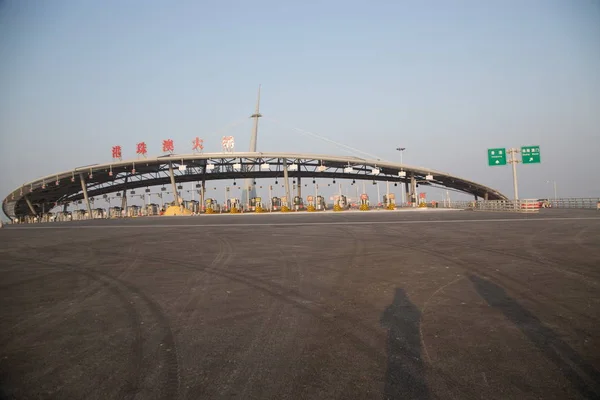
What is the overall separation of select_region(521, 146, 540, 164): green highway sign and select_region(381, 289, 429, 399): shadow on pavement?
44534mm

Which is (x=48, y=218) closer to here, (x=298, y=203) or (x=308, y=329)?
(x=298, y=203)

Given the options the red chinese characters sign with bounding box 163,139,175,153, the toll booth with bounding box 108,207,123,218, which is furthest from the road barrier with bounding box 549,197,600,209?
Result: the toll booth with bounding box 108,207,123,218

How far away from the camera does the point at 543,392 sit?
320 centimetres

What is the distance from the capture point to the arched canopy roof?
56.8 m

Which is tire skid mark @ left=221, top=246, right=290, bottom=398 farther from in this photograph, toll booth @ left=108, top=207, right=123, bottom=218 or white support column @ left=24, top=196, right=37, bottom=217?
white support column @ left=24, top=196, right=37, bottom=217

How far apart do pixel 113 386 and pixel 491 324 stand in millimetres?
4634

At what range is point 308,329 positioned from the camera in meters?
4.84

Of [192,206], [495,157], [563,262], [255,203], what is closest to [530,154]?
[495,157]

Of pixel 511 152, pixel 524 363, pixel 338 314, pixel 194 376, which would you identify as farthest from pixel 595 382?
pixel 511 152

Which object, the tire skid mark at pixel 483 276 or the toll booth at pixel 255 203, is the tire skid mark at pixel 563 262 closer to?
the tire skid mark at pixel 483 276

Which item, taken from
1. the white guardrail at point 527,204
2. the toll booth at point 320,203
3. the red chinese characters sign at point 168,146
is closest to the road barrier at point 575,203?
the white guardrail at point 527,204

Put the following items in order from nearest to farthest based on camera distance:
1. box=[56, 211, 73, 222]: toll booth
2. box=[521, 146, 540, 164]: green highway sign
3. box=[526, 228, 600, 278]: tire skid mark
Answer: box=[526, 228, 600, 278]: tire skid mark < box=[521, 146, 540, 164]: green highway sign < box=[56, 211, 73, 222]: toll booth

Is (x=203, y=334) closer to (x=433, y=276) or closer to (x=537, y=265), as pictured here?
(x=433, y=276)

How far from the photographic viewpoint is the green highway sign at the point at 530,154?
42219mm
